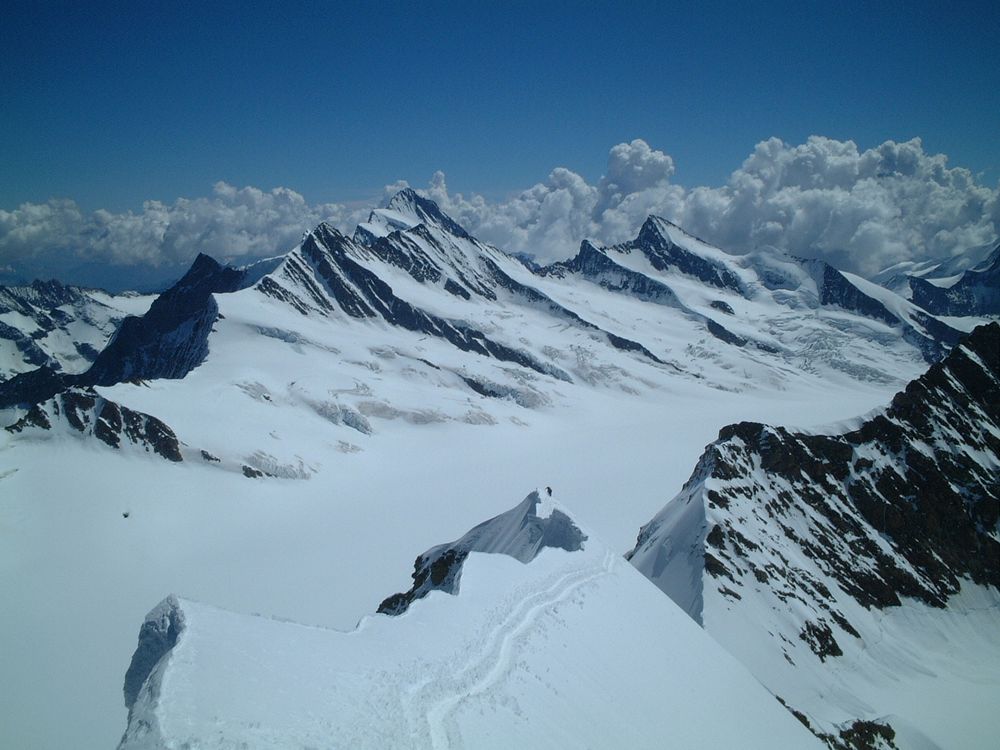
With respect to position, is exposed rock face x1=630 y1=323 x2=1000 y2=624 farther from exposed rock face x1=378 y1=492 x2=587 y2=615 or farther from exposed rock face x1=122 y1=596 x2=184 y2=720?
exposed rock face x1=122 y1=596 x2=184 y2=720

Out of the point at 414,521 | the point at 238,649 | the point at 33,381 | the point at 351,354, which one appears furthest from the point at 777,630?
the point at 33,381

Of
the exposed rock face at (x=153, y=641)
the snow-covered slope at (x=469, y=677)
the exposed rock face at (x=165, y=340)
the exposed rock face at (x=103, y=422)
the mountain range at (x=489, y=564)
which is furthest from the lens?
the exposed rock face at (x=165, y=340)

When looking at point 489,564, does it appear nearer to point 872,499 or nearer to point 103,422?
point 872,499

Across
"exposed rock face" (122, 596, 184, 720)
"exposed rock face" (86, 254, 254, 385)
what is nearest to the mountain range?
"exposed rock face" (122, 596, 184, 720)

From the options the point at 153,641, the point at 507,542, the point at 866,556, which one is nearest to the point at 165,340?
the point at 507,542

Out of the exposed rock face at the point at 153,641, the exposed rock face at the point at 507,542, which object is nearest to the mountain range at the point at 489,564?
the exposed rock face at the point at 153,641

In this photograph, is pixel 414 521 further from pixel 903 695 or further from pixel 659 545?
pixel 903 695

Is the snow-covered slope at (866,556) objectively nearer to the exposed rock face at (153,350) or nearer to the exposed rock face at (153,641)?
the exposed rock face at (153,641)
